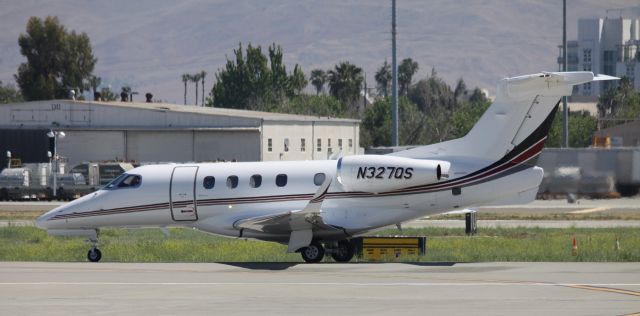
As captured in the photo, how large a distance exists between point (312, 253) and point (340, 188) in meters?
1.66

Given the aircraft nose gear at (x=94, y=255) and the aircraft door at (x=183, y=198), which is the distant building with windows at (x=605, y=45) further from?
the aircraft nose gear at (x=94, y=255)

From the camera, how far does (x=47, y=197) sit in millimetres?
65875

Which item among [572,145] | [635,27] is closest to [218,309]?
[572,145]

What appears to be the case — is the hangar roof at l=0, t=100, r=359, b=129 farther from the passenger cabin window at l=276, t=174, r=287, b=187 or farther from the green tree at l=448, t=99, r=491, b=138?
the passenger cabin window at l=276, t=174, r=287, b=187

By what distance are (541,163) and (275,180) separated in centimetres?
3146

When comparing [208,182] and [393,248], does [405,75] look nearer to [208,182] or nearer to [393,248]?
[208,182]

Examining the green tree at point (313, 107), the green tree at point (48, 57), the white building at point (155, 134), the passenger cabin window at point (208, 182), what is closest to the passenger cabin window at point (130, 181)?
the passenger cabin window at point (208, 182)

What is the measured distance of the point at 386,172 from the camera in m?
28.7

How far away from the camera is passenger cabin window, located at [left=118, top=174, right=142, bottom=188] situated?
102 feet

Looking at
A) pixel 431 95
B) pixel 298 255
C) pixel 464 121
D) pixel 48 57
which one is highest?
pixel 48 57

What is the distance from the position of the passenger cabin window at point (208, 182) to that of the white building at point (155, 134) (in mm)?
38231

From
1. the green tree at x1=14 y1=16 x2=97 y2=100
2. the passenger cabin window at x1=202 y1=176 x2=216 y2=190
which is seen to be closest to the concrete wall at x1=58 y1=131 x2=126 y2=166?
the passenger cabin window at x1=202 y1=176 x2=216 y2=190

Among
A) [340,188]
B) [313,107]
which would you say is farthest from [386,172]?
[313,107]

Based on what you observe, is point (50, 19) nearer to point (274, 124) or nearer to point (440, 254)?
point (274, 124)
